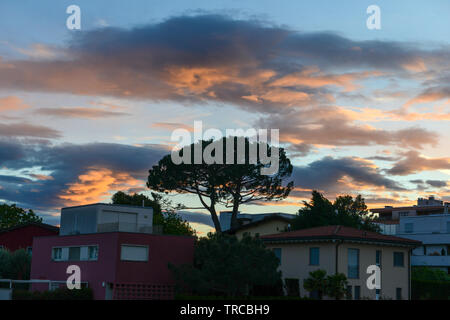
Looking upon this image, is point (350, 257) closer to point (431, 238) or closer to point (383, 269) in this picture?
point (383, 269)

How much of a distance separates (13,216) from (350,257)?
67.0 meters

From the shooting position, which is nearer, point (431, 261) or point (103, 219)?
point (103, 219)

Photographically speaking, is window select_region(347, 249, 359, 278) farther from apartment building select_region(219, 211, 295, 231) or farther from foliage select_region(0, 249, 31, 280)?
foliage select_region(0, 249, 31, 280)

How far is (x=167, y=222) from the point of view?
87250 mm

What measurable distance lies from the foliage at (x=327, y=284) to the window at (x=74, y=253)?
19.2 metres

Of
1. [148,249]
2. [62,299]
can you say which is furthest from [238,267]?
[62,299]

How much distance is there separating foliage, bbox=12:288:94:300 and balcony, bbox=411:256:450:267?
4645cm

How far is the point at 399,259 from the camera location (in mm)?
50906

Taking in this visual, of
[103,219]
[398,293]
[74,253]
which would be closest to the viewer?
[398,293]

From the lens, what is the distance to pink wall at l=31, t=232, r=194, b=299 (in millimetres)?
48656

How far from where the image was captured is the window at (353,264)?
46.9m

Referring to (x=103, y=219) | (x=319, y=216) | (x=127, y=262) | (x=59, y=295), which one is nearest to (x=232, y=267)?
(x=127, y=262)

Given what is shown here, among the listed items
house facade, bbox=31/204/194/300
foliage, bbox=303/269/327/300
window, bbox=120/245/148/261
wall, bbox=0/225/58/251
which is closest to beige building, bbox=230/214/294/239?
house facade, bbox=31/204/194/300

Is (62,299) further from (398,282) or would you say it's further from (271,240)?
(398,282)
